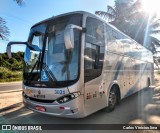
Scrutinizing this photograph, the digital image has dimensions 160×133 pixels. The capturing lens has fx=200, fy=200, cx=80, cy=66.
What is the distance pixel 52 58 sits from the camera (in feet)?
18.9

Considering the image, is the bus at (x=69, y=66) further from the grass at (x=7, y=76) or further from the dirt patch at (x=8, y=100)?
the grass at (x=7, y=76)

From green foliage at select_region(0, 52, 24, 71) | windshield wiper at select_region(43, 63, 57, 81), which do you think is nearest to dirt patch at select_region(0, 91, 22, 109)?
windshield wiper at select_region(43, 63, 57, 81)

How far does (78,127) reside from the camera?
5.80 m

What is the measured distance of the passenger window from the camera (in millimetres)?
5740

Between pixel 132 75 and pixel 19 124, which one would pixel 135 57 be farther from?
pixel 19 124

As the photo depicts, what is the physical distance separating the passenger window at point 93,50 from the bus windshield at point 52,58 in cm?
37

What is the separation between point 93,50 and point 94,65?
458 mm

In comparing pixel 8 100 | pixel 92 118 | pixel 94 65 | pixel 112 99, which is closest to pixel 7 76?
pixel 8 100

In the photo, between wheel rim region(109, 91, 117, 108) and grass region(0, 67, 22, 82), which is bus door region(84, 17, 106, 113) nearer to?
wheel rim region(109, 91, 117, 108)

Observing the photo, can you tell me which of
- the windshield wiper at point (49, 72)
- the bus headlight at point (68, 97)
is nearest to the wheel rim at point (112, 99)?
the bus headlight at point (68, 97)

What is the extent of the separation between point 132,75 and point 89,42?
15.9ft

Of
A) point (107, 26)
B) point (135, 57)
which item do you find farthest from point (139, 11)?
point (107, 26)

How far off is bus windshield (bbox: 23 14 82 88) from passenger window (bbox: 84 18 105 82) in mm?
366

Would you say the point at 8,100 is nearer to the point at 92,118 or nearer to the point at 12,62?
the point at 92,118
